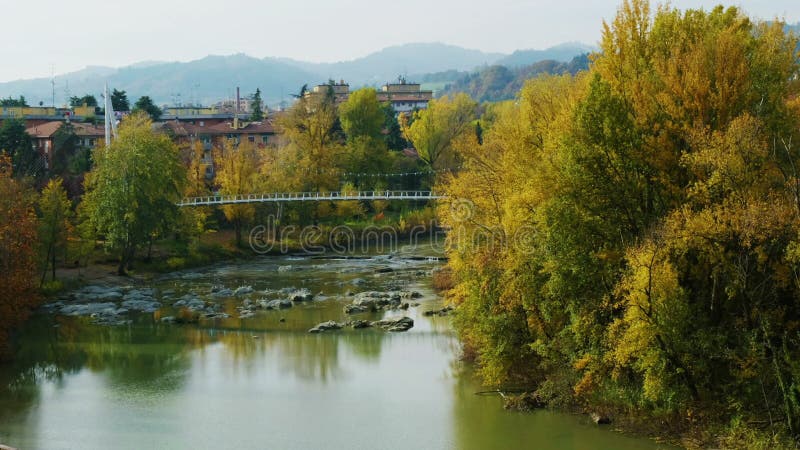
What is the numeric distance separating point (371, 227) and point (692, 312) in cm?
3860

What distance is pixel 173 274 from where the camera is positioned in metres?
41.8

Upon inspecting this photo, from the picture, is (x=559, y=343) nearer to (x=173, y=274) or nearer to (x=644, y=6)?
(x=644, y=6)

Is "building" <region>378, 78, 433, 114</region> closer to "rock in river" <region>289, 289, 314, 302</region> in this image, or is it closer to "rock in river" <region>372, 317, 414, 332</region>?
"rock in river" <region>289, 289, 314, 302</region>

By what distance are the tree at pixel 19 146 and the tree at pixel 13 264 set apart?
901 inches

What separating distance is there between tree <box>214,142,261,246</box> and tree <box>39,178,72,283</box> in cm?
1360

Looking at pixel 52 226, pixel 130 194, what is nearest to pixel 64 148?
pixel 130 194

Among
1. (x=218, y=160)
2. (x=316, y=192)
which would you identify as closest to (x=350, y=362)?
(x=316, y=192)

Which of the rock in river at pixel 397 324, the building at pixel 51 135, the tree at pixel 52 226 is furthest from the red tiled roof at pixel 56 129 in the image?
the rock in river at pixel 397 324

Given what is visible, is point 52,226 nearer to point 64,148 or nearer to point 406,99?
point 64,148

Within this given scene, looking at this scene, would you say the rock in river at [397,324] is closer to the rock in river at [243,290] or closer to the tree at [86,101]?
the rock in river at [243,290]

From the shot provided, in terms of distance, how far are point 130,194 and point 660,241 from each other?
94.5ft

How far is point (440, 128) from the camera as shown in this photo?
62156 mm

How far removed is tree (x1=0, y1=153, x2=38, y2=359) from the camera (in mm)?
24844

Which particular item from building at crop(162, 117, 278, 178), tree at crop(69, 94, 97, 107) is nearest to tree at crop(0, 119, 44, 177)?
building at crop(162, 117, 278, 178)
